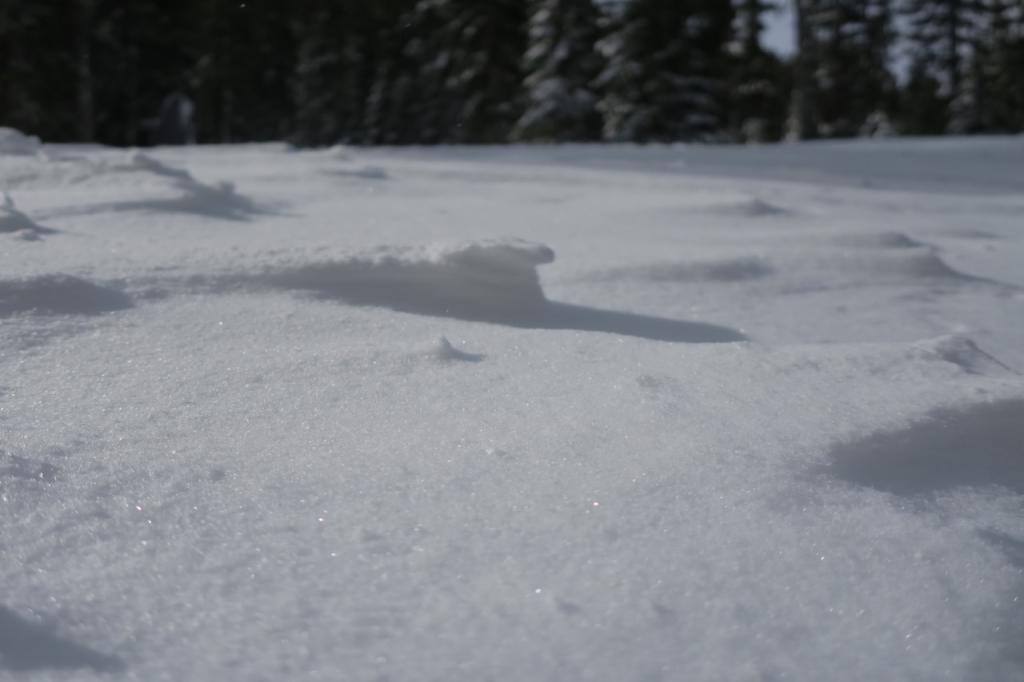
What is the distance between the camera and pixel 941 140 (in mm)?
7609

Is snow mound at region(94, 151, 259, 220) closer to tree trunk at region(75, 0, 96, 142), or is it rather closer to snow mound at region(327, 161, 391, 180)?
snow mound at region(327, 161, 391, 180)

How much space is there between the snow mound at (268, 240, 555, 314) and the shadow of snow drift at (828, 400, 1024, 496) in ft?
2.55

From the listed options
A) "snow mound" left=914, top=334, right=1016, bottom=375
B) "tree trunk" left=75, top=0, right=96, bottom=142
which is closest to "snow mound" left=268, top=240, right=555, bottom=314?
"snow mound" left=914, top=334, right=1016, bottom=375

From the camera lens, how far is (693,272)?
2258 millimetres

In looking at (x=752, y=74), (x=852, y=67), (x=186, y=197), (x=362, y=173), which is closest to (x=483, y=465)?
(x=186, y=197)

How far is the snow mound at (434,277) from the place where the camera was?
1.79 m

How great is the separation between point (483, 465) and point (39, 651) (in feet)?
1.66

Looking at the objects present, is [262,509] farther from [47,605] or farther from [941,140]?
[941,140]

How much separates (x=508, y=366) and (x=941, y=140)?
7.19m

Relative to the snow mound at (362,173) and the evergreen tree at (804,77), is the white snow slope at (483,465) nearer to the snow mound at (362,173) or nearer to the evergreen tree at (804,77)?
the snow mound at (362,173)

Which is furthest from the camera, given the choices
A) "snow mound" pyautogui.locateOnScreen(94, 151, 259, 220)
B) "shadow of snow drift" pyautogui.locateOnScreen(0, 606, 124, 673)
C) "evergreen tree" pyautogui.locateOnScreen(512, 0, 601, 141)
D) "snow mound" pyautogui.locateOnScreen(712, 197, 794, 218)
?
"evergreen tree" pyautogui.locateOnScreen(512, 0, 601, 141)

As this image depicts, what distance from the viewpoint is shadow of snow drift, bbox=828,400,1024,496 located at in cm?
118

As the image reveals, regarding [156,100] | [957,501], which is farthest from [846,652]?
[156,100]

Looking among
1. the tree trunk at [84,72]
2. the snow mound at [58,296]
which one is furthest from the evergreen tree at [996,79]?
the snow mound at [58,296]
